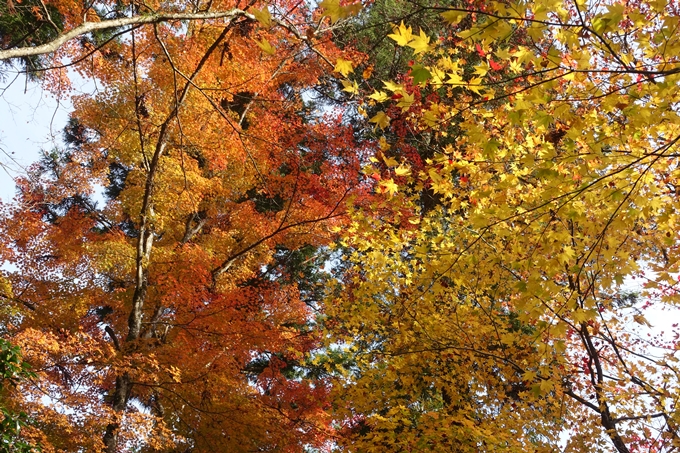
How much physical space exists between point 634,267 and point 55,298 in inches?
495

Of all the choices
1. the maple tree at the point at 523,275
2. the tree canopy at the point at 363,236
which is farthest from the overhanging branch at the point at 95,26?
the maple tree at the point at 523,275

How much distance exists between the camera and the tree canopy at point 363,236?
340 cm

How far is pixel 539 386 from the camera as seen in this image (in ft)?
11.0

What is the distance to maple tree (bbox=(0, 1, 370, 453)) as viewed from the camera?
734cm

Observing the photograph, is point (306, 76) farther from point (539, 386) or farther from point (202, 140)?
point (539, 386)

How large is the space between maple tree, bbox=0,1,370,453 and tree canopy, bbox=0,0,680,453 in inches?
2.9

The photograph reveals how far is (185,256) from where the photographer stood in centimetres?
1095

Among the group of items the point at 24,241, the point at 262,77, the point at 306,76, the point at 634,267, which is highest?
the point at 306,76

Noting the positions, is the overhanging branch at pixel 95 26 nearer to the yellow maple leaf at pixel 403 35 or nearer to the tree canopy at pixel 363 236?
the tree canopy at pixel 363 236

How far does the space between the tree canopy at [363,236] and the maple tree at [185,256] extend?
0.07 m

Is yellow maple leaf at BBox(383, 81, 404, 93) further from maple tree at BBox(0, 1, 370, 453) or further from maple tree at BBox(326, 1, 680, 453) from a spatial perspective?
maple tree at BBox(0, 1, 370, 453)

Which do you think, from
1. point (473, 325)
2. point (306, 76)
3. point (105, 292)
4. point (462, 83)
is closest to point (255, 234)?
point (105, 292)

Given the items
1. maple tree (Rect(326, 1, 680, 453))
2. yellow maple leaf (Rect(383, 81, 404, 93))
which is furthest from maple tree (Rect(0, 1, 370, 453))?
yellow maple leaf (Rect(383, 81, 404, 93))

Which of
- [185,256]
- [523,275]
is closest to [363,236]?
[523,275]
